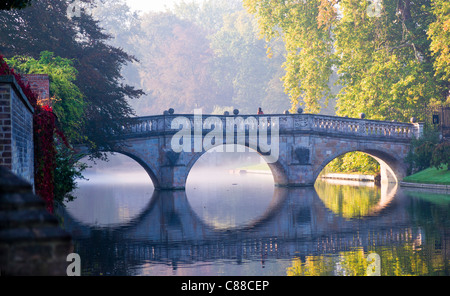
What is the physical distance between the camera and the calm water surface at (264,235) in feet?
30.7

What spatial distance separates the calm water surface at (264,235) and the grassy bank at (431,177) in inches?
118

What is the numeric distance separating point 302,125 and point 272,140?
66.1 inches

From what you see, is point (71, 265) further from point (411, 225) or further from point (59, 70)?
point (59, 70)

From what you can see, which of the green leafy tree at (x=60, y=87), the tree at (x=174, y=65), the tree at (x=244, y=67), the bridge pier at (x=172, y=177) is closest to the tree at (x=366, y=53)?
the bridge pier at (x=172, y=177)

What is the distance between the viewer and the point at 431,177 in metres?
27.3

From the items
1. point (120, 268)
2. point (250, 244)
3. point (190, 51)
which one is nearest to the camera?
point (120, 268)

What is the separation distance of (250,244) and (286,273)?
3.21 meters

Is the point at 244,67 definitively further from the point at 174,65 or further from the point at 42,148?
the point at 42,148

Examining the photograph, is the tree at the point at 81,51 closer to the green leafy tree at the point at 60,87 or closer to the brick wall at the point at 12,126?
the green leafy tree at the point at 60,87

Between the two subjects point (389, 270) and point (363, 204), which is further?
point (363, 204)

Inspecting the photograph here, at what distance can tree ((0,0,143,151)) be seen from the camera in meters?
21.9

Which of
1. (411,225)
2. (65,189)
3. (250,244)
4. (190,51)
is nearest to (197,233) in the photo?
(250,244)
